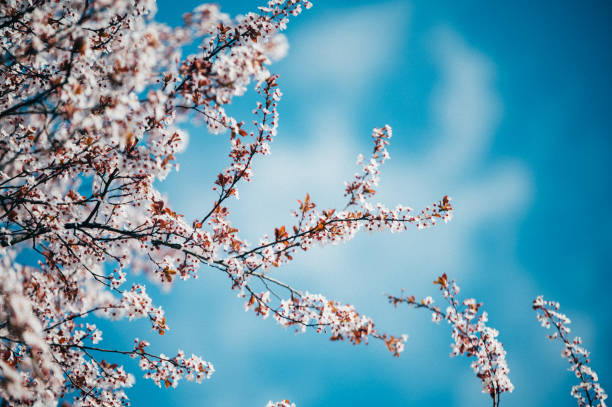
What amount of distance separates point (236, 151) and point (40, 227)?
8.79ft

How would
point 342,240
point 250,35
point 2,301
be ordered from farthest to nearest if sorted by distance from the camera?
point 342,240 < point 250,35 < point 2,301

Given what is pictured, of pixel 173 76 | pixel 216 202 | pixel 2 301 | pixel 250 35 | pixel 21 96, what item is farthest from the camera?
pixel 216 202

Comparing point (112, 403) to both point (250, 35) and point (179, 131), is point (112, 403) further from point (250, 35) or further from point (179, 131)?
point (250, 35)

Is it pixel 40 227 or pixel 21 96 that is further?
pixel 21 96

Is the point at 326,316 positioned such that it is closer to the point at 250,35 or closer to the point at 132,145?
the point at 132,145

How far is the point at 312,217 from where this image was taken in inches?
182

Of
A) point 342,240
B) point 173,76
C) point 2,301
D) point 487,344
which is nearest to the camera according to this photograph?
point 2,301

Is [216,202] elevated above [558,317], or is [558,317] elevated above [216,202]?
[216,202]

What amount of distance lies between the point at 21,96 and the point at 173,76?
8.31 ft

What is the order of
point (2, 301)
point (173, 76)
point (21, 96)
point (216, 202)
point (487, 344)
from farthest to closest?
point (487, 344) < point (216, 202) < point (21, 96) < point (173, 76) < point (2, 301)

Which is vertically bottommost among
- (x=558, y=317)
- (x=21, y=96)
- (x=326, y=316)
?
(x=326, y=316)

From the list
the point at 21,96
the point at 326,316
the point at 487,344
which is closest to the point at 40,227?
the point at 21,96

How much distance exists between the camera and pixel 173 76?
3215 mm

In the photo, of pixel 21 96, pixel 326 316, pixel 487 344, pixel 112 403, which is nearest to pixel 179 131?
pixel 21 96
